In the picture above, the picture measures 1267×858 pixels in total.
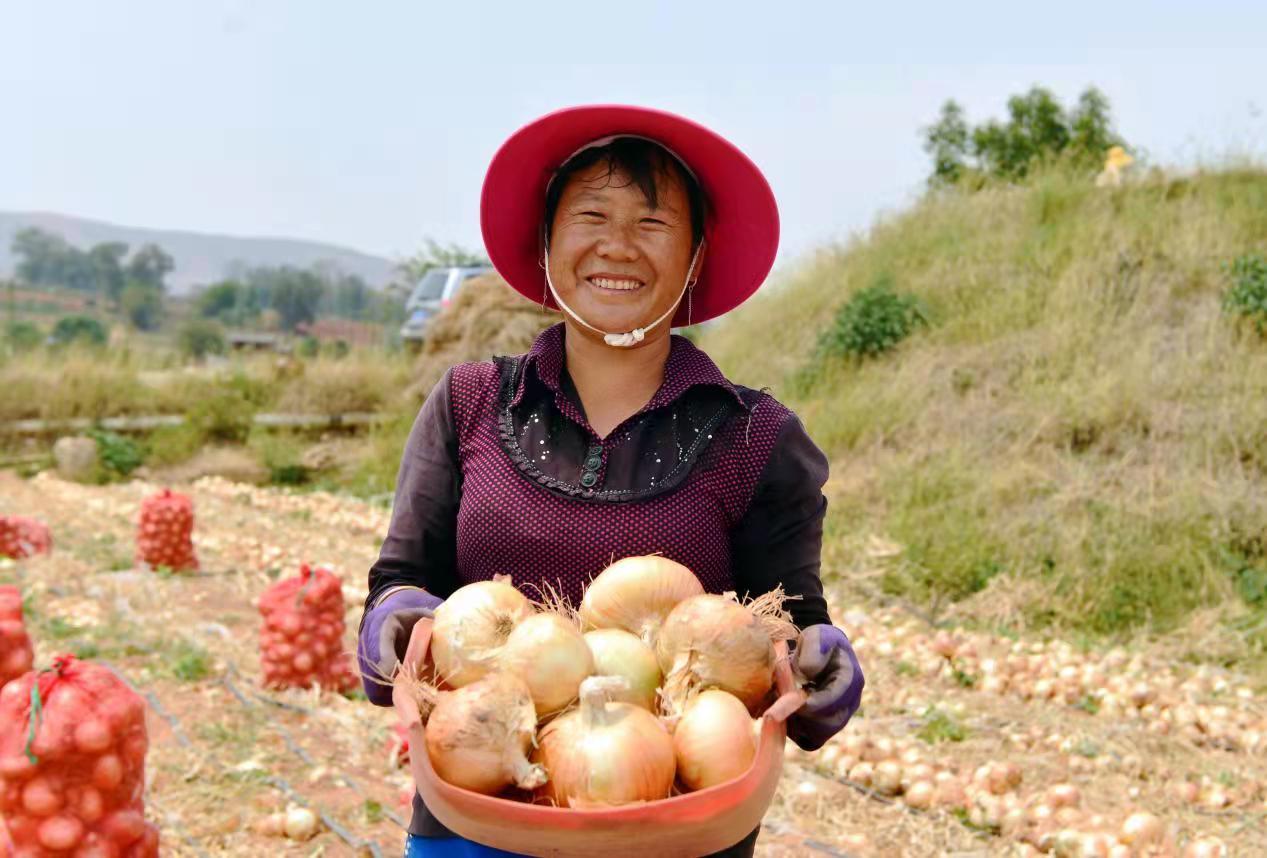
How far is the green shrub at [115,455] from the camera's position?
11.8 meters

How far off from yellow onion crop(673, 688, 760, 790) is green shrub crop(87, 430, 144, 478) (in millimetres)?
11841

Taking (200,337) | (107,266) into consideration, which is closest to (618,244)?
(200,337)

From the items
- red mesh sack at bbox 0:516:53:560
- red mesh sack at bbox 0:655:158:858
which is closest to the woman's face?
red mesh sack at bbox 0:655:158:858

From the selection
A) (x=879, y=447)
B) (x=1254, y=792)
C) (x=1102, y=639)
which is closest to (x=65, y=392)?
(x=879, y=447)

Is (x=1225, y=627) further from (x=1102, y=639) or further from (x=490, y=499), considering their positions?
(x=490, y=499)

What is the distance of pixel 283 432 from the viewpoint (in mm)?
12797

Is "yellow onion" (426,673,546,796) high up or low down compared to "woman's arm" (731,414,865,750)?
down

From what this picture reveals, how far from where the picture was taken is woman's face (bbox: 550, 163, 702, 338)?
1.66 meters

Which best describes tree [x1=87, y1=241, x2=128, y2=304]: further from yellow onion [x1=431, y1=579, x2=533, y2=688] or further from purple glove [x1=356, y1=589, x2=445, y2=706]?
yellow onion [x1=431, y1=579, x2=533, y2=688]

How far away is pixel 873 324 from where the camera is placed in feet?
32.7

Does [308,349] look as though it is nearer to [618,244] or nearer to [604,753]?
[618,244]

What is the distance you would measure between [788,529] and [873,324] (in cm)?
863

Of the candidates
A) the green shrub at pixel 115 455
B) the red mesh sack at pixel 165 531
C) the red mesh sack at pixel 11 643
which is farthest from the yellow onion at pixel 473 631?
the green shrub at pixel 115 455

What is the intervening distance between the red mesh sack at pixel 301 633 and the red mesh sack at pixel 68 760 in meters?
1.86
